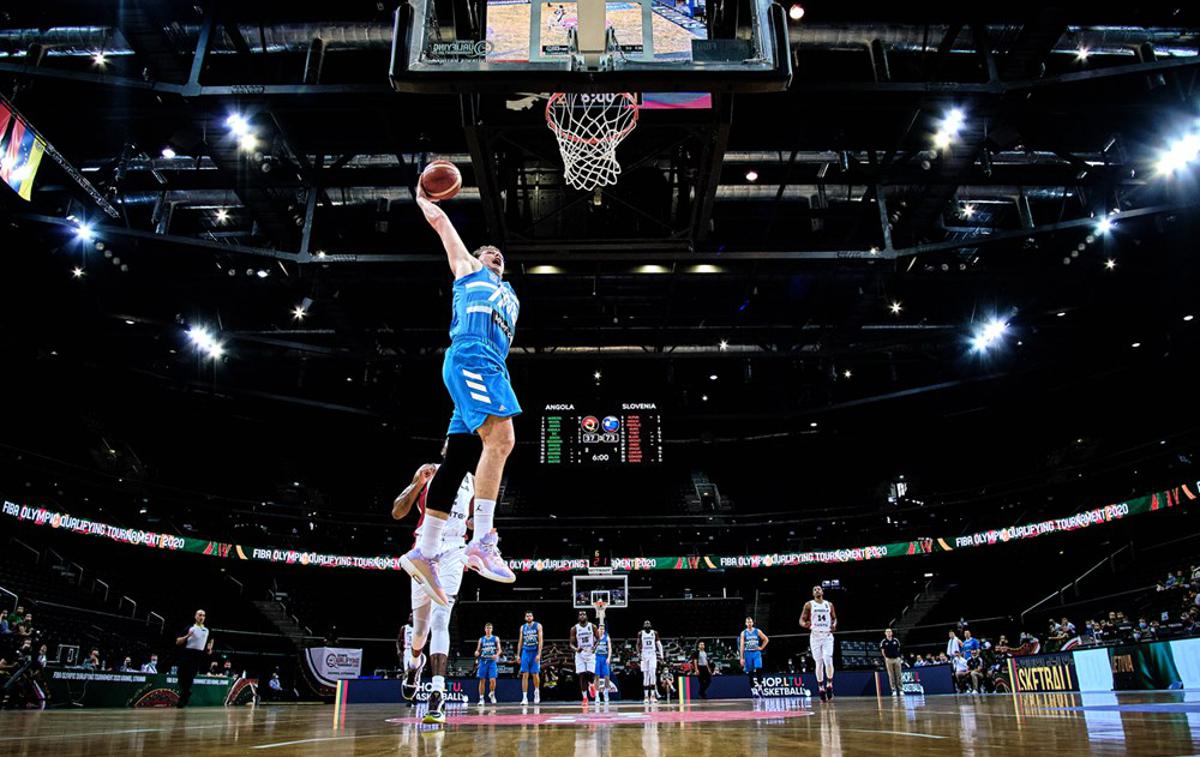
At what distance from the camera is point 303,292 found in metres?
14.2

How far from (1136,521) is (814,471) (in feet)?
31.8

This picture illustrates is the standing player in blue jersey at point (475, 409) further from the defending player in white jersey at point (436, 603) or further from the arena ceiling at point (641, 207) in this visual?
the arena ceiling at point (641, 207)

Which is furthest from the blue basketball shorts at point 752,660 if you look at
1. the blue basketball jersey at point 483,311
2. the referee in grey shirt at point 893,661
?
the blue basketball jersey at point 483,311

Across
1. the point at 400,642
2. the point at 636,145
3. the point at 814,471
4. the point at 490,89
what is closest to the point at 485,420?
the point at 490,89

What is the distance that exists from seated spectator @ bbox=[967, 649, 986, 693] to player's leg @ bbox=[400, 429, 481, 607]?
15.5 m

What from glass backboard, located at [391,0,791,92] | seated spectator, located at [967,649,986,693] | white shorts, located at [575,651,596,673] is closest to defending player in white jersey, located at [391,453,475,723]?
glass backboard, located at [391,0,791,92]

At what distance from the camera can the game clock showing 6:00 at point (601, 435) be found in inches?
697

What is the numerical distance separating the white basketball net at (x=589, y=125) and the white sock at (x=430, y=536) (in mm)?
4512

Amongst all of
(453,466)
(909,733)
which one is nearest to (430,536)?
(453,466)

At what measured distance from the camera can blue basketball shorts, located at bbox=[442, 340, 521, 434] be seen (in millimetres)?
3912

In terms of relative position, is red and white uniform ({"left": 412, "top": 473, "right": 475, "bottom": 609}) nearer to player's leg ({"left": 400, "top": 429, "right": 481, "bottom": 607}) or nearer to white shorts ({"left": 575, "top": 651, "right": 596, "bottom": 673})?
player's leg ({"left": 400, "top": 429, "right": 481, "bottom": 607})

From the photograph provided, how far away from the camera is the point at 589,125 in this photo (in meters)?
7.93

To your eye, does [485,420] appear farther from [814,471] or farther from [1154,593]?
[814,471]

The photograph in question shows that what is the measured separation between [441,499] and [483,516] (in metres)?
0.28
